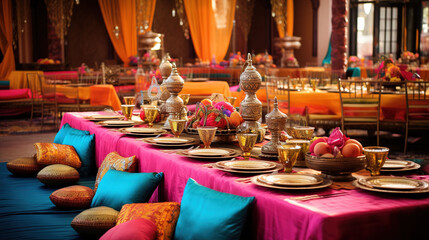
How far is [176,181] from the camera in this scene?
221 cm

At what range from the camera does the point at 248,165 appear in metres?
2.00

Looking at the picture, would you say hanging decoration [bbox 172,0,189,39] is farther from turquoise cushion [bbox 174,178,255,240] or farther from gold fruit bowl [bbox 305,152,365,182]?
gold fruit bowl [bbox 305,152,365,182]

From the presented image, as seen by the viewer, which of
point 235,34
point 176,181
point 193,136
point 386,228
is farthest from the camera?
point 235,34

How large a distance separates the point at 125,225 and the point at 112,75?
304 inches

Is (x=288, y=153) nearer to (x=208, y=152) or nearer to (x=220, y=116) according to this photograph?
(x=208, y=152)

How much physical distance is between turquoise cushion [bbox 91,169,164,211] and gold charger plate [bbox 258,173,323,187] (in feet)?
2.27

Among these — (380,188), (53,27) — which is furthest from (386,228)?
(53,27)

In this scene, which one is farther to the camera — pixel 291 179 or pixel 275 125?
pixel 275 125

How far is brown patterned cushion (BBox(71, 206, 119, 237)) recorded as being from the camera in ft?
7.23

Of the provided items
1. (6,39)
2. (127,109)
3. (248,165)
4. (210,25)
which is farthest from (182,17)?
(248,165)

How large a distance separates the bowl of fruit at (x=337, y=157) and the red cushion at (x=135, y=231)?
0.61 m

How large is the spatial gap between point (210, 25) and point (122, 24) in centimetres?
261

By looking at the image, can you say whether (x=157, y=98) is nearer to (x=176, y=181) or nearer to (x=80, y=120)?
(x=80, y=120)

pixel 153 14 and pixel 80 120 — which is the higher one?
pixel 153 14
